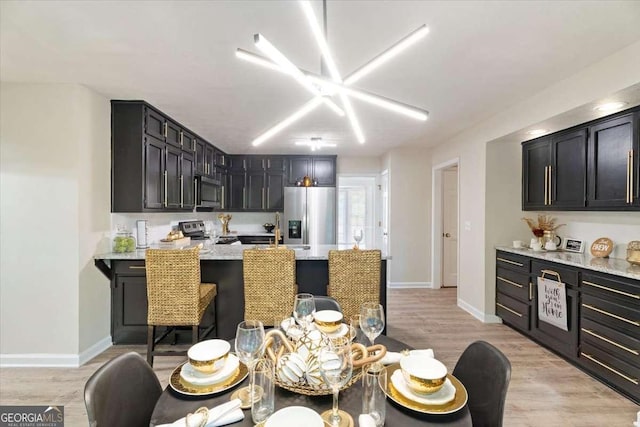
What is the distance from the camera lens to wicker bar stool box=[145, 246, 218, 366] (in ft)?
8.34

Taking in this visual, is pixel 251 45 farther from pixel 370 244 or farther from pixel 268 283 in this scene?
pixel 370 244

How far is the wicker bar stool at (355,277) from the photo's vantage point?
8.82ft

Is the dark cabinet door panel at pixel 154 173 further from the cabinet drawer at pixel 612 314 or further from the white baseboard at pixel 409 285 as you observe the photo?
the cabinet drawer at pixel 612 314

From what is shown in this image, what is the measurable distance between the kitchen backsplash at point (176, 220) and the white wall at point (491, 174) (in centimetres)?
365

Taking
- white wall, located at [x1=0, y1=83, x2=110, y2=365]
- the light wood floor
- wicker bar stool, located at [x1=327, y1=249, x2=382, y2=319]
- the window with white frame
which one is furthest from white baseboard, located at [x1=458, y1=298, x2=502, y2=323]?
white wall, located at [x1=0, y1=83, x2=110, y2=365]

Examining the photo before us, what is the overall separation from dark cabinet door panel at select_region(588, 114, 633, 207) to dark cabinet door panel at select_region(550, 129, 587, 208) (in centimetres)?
8

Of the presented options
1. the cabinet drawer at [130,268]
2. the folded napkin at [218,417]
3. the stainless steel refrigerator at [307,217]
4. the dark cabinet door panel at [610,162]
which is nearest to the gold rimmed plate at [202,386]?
the folded napkin at [218,417]

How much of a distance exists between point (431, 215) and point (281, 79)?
385 cm

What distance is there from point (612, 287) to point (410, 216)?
10.6 ft

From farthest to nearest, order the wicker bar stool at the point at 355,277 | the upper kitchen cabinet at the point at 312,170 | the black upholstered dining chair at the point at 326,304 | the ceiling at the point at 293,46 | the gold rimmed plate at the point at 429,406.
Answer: the upper kitchen cabinet at the point at 312,170
the wicker bar stool at the point at 355,277
the black upholstered dining chair at the point at 326,304
the ceiling at the point at 293,46
the gold rimmed plate at the point at 429,406

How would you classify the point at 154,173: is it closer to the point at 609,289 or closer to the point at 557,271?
the point at 557,271

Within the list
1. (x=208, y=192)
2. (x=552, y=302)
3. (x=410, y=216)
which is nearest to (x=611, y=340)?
(x=552, y=302)

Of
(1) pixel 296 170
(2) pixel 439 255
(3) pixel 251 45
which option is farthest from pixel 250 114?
(2) pixel 439 255

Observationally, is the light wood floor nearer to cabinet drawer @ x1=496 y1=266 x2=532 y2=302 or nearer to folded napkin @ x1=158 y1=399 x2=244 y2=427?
cabinet drawer @ x1=496 y1=266 x2=532 y2=302
